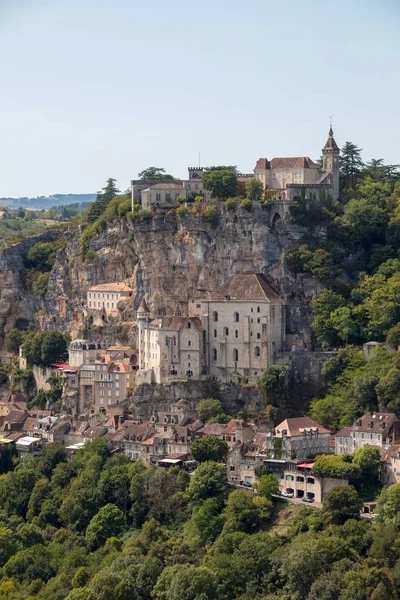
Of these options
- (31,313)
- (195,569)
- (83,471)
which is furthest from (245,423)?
(31,313)

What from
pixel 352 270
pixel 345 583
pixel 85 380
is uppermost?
pixel 352 270

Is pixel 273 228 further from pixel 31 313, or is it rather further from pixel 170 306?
pixel 31 313

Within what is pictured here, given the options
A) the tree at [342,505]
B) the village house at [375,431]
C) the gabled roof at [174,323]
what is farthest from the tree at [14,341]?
the tree at [342,505]

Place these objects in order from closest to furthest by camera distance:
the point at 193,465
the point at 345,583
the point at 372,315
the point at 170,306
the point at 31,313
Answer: the point at 345,583 → the point at 193,465 → the point at 372,315 → the point at 170,306 → the point at 31,313

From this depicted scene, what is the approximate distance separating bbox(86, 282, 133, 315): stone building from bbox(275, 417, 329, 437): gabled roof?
69.7 ft

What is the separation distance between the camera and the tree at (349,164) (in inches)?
4166

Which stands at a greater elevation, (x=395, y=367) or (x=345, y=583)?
(x=395, y=367)

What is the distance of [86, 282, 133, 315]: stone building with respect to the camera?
102m

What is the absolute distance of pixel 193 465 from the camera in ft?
282

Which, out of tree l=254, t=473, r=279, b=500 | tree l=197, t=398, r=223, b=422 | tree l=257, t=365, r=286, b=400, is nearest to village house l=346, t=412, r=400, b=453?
tree l=254, t=473, r=279, b=500

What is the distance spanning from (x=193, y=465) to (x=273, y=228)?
1910cm

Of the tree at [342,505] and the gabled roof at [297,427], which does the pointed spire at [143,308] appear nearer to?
the gabled roof at [297,427]

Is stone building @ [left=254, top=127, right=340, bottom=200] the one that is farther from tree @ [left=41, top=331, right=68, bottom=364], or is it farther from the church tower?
tree @ [left=41, top=331, right=68, bottom=364]

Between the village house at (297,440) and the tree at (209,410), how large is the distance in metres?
7.11
